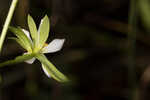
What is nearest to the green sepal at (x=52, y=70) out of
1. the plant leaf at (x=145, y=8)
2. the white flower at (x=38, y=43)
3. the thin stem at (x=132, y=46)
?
the white flower at (x=38, y=43)

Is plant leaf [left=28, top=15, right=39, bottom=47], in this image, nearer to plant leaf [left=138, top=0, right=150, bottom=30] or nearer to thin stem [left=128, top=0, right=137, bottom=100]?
thin stem [left=128, top=0, right=137, bottom=100]

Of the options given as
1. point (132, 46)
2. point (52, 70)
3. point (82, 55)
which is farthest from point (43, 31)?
point (82, 55)

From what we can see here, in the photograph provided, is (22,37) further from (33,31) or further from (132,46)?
(132,46)

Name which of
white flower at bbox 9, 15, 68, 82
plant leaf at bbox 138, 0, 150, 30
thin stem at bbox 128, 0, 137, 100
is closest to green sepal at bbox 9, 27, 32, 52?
white flower at bbox 9, 15, 68, 82

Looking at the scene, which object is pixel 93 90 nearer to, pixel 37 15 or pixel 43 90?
pixel 43 90

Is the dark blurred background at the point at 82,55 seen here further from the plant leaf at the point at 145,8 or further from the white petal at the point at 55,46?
the white petal at the point at 55,46
